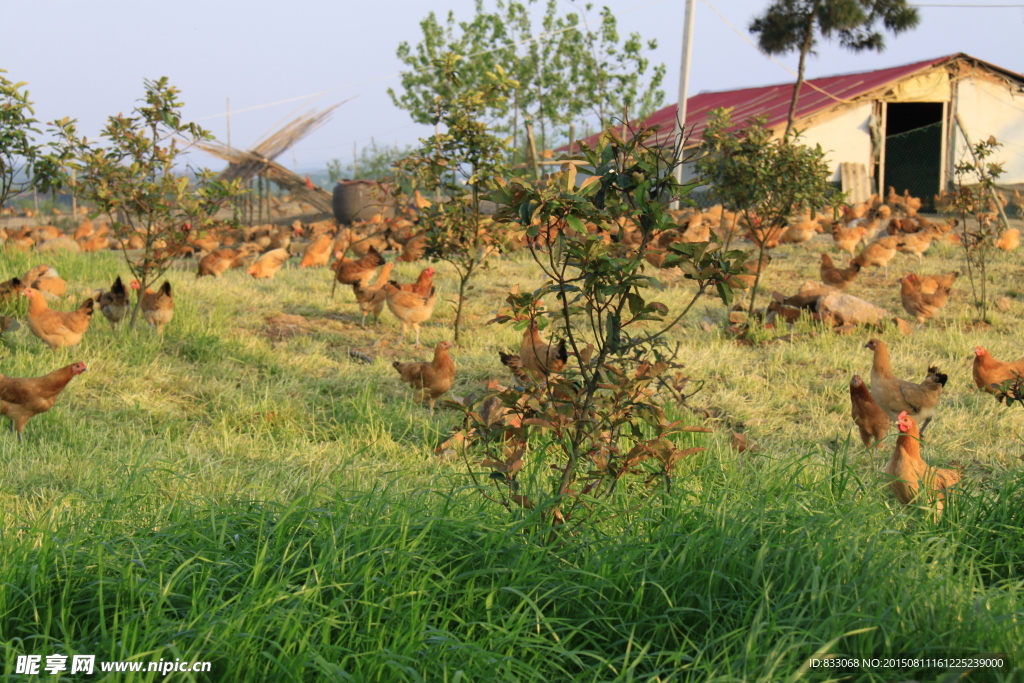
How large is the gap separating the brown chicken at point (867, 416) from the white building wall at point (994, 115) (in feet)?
56.3

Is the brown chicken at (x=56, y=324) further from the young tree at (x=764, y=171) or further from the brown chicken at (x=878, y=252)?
the brown chicken at (x=878, y=252)

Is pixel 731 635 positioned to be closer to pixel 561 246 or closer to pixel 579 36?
pixel 561 246

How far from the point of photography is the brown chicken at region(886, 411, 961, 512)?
11.5ft

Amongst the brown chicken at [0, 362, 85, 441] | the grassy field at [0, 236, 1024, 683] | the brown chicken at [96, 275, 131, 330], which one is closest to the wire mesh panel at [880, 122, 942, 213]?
the brown chicken at [96, 275, 131, 330]

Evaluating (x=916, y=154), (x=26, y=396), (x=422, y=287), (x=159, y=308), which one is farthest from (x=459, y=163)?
(x=916, y=154)

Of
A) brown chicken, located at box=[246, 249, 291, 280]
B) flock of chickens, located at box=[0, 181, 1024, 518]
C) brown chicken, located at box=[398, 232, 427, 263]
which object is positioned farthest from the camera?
brown chicken, located at box=[398, 232, 427, 263]

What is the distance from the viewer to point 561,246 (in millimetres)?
2654

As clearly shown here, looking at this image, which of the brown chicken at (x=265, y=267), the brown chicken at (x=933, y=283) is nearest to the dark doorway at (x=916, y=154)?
the brown chicken at (x=933, y=283)

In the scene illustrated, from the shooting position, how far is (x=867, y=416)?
4957 mm

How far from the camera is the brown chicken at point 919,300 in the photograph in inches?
333

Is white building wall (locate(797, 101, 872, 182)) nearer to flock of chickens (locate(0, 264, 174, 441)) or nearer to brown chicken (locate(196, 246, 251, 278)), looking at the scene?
brown chicken (locate(196, 246, 251, 278))

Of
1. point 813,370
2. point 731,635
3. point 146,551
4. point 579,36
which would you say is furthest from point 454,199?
point 579,36

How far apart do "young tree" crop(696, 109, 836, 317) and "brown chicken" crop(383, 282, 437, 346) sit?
292 centimetres

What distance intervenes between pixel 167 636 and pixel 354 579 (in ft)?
1.72
